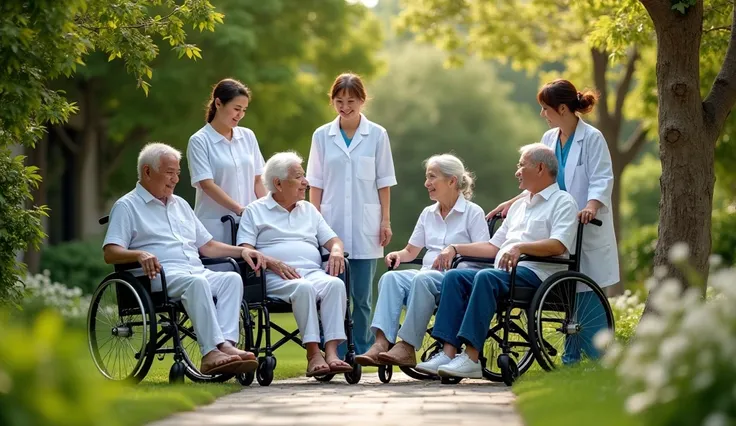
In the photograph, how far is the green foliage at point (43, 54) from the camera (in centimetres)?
597

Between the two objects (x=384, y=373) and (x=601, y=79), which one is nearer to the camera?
(x=384, y=373)

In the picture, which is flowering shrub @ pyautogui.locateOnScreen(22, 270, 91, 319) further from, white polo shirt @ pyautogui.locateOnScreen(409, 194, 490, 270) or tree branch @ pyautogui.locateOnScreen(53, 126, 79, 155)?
white polo shirt @ pyautogui.locateOnScreen(409, 194, 490, 270)

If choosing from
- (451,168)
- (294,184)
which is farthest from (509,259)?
(294,184)

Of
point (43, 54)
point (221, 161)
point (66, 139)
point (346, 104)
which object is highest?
point (66, 139)

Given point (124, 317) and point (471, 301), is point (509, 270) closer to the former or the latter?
point (471, 301)

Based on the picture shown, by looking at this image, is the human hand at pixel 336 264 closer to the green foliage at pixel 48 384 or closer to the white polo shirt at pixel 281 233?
the white polo shirt at pixel 281 233

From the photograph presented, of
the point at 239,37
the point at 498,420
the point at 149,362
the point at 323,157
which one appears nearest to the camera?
the point at 498,420

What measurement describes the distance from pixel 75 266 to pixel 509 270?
39.7 ft

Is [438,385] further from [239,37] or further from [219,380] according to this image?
[239,37]

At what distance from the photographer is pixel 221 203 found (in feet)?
24.5

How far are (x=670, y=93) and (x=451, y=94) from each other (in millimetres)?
34002

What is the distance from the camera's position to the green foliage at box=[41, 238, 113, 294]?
17.6 metres

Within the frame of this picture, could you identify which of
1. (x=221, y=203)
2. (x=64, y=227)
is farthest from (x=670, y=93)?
(x=64, y=227)

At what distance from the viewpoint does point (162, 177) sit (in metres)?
6.83
